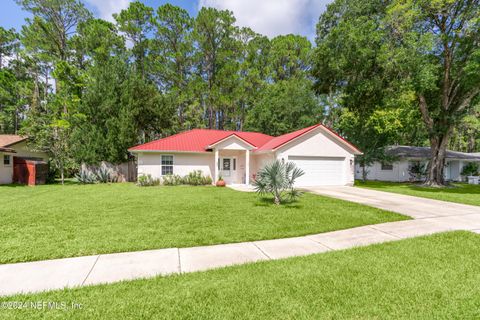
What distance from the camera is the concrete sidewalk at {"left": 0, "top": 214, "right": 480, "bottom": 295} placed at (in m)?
3.41

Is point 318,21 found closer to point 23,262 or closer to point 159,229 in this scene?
point 159,229

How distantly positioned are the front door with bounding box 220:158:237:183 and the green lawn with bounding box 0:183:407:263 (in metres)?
8.56

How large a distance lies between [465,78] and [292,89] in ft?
56.4

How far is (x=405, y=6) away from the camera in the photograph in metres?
13.3

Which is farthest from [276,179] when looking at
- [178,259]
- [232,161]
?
[232,161]

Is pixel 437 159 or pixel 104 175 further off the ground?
pixel 437 159

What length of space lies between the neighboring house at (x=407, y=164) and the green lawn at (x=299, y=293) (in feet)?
74.1

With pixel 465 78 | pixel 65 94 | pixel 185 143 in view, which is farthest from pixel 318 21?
pixel 65 94

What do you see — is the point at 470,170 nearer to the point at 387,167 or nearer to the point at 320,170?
the point at 387,167

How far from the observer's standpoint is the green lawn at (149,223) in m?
4.71

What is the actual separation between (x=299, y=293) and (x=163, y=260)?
8.17ft

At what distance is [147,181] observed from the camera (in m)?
16.1

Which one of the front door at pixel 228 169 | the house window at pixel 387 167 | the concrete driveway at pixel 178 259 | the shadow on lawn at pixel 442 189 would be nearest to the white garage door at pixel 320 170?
the shadow on lawn at pixel 442 189

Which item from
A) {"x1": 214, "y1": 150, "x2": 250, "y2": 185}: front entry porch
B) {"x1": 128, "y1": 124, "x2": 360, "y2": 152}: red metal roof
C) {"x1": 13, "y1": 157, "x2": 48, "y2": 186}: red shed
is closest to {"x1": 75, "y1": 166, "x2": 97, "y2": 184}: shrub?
{"x1": 13, "y1": 157, "x2": 48, "y2": 186}: red shed
